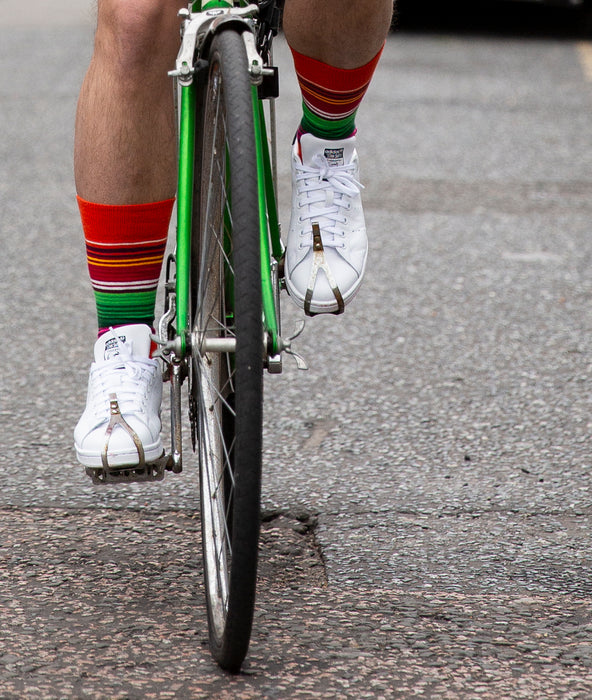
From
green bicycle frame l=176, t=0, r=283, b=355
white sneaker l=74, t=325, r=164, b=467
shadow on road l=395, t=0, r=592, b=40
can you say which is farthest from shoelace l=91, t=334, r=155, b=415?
shadow on road l=395, t=0, r=592, b=40

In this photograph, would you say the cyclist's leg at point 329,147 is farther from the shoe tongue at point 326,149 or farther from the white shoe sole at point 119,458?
the white shoe sole at point 119,458

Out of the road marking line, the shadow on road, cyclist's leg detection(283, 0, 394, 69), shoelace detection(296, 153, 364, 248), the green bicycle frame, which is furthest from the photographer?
the shadow on road

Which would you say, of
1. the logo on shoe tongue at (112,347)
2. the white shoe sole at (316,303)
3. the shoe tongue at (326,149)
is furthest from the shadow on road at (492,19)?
the logo on shoe tongue at (112,347)

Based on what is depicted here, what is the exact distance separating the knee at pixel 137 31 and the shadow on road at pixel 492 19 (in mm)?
8692

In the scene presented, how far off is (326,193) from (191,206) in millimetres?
388

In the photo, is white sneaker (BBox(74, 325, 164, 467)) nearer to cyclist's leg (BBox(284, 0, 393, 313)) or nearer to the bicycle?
the bicycle

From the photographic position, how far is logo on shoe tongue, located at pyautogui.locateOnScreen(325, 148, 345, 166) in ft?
7.71

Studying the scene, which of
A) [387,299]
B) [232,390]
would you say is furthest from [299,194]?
[387,299]

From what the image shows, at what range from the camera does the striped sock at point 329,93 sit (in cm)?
227

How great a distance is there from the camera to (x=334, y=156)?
7.73ft

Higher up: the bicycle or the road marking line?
the road marking line

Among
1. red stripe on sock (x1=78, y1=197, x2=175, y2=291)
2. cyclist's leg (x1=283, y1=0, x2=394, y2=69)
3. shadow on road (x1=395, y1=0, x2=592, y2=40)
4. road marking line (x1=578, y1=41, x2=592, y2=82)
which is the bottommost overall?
red stripe on sock (x1=78, y1=197, x2=175, y2=291)

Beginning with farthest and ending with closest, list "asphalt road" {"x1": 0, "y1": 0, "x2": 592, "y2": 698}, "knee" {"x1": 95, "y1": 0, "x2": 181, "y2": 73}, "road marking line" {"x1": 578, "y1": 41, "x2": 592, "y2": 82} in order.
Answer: "road marking line" {"x1": 578, "y1": 41, "x2": 592, "y2": 82}, "knee" {"x1": 95, "y1": 0, "x2": 181, "y2": 73}, "asphalt road" {"x1": 0, "y1": 0, "x2": 592, "y2": 698}

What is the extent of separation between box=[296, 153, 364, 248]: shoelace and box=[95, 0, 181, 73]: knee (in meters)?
0.36
